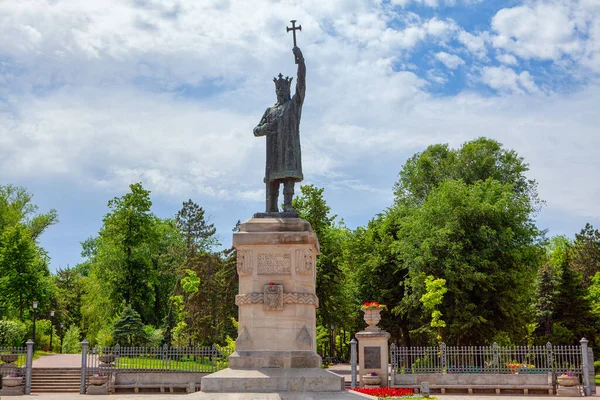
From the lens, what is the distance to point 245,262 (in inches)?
544

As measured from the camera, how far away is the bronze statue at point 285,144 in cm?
1485

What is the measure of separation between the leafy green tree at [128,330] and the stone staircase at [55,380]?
8.04m

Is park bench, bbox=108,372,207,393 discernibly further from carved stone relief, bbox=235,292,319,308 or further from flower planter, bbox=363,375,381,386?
carved stone relief, bbox=235,292,319,308

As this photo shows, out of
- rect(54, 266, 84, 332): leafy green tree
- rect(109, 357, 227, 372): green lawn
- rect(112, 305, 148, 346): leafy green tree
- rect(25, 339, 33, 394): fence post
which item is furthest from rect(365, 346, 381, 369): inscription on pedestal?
rect(54, 266, 84, 332): leafy green tree

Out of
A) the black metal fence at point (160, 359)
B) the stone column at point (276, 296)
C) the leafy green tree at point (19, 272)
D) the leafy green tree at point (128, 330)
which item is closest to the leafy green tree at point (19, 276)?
the leafy green tree at point (19, 272)

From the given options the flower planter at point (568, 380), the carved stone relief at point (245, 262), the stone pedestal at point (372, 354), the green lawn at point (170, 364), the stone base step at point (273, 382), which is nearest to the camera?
the stone base step at point (273, 382)

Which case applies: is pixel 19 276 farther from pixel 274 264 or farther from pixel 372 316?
pixel 274 264

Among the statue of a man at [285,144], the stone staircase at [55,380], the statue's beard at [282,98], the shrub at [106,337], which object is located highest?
the statue's beard at [282,98]

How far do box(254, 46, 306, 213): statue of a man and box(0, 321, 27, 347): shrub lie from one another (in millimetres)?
31763

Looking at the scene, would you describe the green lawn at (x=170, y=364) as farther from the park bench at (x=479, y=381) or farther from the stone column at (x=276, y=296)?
the stone column at (x=276, y=296)

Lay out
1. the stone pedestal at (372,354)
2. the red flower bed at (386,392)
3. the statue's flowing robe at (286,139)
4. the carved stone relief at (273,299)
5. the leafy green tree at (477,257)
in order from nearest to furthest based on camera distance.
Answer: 1. the carved stone relief at (273,299)
2. the statue's flowing robe at (286,139)
3. the red flower bed at (386,392)
4. the stone pedestal at (372,354)
5. the leafy green tree at (477,257)

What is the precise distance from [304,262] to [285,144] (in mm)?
2881

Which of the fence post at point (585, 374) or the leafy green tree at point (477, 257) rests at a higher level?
the leafy green tree at point (477, 257)

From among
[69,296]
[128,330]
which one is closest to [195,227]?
[69,296]
